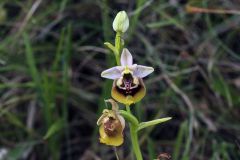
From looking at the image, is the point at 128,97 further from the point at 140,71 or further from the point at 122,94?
the point at 140,71

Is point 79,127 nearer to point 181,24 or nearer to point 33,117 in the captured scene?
point 33,117

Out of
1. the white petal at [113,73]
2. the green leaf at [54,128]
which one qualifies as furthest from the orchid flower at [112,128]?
the green leaf at [54,128]

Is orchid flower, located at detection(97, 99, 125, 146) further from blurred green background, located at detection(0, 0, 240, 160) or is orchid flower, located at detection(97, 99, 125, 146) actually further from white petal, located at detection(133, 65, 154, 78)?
blurred green background, located at detection(0, 0, 240, 160)

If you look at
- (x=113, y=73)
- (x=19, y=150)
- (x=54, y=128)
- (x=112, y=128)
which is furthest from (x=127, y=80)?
(x=19, y=150)

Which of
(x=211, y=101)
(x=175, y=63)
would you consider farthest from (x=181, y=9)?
(x=211, y=101)

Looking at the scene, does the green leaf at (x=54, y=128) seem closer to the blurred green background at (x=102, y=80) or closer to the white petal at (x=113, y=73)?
the blurred green background at (x=102, y=80)

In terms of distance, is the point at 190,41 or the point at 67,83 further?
the point at 190,41

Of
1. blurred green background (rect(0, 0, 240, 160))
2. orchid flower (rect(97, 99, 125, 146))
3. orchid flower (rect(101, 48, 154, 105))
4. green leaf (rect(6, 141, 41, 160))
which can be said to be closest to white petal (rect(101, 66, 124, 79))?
orchid flower (rect(101, 48, 154, 105))
